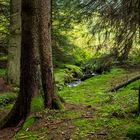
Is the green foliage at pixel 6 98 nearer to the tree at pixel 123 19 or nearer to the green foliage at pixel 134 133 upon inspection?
the tree at pixel 123 19

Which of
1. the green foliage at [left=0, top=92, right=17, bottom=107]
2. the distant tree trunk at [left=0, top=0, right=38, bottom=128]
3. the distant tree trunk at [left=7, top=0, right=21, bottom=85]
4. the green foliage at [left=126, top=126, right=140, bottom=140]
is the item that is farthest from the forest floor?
the distant tree trunk at [left=7, top=0, right=21, bottom=85]

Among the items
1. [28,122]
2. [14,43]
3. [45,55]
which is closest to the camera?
[28,122]

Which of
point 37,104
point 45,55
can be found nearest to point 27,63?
point 45,55

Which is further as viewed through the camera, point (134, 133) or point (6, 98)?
point (6, 98)

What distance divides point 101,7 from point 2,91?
15.8 ft

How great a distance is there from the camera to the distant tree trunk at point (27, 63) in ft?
26.1

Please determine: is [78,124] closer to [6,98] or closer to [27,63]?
[27,63]

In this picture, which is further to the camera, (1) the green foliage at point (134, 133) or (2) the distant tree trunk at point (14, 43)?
(2) the distant tree trunk at point (14, 43)

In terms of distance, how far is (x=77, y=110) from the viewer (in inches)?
321

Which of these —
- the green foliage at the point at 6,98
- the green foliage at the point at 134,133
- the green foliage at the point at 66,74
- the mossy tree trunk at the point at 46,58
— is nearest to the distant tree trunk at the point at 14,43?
the green foliage at the point at 6,98

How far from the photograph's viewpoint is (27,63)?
796 centimetres

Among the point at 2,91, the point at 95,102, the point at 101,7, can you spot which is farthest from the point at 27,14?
the point at 2,91

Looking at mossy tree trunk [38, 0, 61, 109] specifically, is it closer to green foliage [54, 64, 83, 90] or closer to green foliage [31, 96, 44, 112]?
green foliage [31, 96, 44, 112]

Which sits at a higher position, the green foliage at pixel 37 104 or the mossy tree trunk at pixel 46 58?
the mossy tree trunk at pixel 46 58
